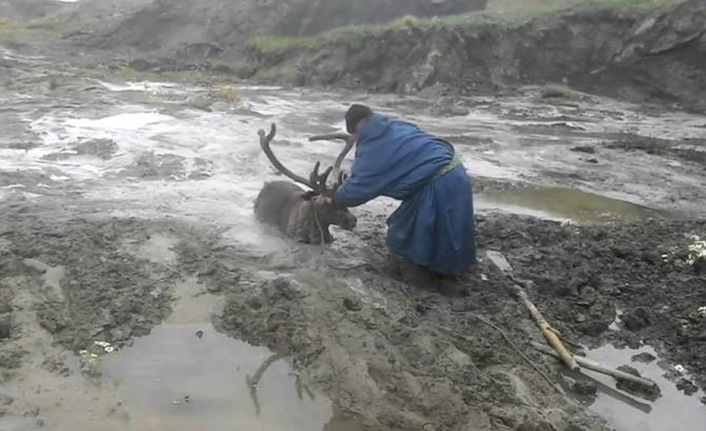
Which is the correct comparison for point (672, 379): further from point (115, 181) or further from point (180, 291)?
point (115, 181)

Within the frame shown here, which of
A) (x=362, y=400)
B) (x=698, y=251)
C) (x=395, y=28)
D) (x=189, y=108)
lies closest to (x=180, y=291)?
(x=362, y=400)

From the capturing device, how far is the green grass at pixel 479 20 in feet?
75.8

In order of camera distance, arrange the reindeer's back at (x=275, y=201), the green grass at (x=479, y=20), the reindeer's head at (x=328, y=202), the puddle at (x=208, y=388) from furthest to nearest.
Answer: the green grass at (x=479, y=20) < the reindeer's back at (x=275, y=201) < the reindeer's head at (x=328, y=202) < the puddle at (x=208, y=388)

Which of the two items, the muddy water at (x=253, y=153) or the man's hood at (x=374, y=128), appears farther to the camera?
the muddy water at (x=253, y=153)

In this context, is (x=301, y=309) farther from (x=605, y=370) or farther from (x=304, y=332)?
(x=605, y=370)

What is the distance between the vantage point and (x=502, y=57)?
24047 mm

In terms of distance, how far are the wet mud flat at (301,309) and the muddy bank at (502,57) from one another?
467 inches

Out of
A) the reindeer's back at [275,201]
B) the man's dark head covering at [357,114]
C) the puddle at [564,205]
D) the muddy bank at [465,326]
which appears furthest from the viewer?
the puddle at [564,205]

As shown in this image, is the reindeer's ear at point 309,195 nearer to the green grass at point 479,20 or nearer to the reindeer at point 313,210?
the reindeer at point 313,210

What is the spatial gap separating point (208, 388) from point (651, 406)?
114 inches

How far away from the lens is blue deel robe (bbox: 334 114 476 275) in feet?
21.8

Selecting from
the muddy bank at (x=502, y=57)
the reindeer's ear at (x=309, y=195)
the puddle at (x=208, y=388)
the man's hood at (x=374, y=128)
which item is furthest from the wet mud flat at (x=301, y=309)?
the muddy bank at (x=502, y=57)

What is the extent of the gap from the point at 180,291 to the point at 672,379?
12.2 ft

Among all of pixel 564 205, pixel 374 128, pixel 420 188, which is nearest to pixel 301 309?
pixel 420 188
